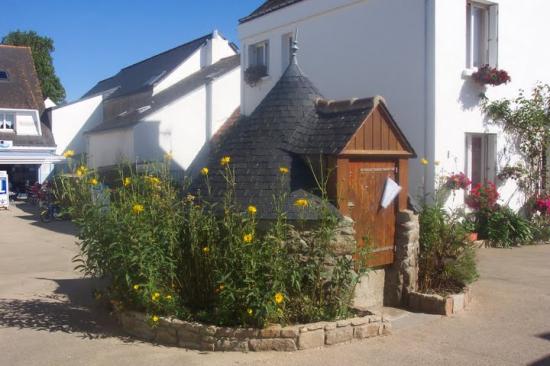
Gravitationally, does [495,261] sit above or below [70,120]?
below

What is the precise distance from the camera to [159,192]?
6.64m

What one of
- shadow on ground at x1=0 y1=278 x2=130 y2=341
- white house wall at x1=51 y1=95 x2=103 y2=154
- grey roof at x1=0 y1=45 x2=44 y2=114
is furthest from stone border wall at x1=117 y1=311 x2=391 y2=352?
grey roof at x1=0 y1=45 x2=44 y2=114

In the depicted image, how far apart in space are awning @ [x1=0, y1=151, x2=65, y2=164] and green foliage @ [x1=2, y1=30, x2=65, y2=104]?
1936 cm

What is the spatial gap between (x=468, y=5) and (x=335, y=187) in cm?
744

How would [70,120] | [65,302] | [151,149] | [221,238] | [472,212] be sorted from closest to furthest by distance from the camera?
1. [221,238]
2. [65,302]
3. [472,212]
4. [151,149]
5. [70,120]

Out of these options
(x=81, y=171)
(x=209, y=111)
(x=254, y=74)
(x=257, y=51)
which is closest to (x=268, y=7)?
(x=257, y=51)

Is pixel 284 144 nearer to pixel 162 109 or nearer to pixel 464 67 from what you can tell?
pixel 464 67

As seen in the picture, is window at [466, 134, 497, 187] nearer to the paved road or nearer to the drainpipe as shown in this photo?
the paved road

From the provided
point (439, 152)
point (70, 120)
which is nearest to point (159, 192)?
point (439, 152)

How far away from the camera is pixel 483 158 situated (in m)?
12.9

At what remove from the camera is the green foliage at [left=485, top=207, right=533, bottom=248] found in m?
12.0

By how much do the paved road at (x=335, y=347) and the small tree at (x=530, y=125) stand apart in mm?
3922

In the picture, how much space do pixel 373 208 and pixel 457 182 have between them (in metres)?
5.02

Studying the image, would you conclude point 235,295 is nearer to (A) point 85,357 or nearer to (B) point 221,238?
(B) point 221,238
